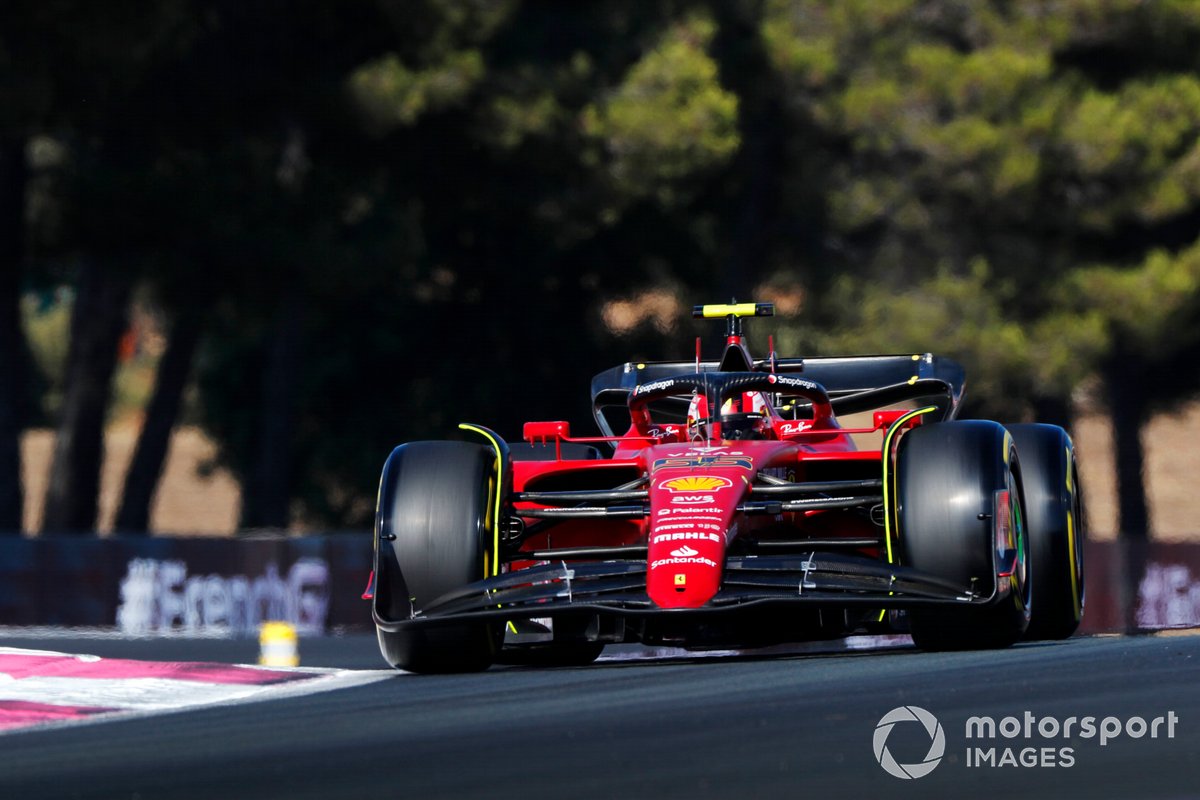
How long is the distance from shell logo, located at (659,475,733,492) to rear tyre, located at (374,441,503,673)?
2.73 ft

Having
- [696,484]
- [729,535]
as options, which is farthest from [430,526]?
[729,535]

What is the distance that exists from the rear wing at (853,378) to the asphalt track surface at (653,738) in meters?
2.49

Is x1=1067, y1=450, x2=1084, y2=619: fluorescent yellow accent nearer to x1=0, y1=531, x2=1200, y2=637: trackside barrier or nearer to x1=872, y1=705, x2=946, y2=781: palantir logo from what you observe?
x1=872, y1=705, x2=946, y2=781: palantir logo

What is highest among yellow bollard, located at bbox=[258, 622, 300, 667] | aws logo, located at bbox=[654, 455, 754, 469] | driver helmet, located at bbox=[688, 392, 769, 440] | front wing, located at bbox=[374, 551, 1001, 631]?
driver helmet, located at bbox=[688, 392, 769, 440]

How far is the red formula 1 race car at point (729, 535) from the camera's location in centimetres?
927

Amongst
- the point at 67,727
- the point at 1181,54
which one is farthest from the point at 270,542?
the point at 1181,54

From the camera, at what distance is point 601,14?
1261 inches

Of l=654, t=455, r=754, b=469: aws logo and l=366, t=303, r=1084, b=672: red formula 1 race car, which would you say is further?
l=654, t=455, r=754, b=469: aws logo

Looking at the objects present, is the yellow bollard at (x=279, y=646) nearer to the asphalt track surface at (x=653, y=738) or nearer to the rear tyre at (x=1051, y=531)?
the asphalt track surface at (x=653, y=738)

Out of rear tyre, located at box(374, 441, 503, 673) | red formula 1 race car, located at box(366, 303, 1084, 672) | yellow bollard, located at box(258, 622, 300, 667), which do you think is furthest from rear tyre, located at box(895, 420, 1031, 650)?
yellow bollard, located at box(258, 622, 300, 667)

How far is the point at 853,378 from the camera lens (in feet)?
40.7

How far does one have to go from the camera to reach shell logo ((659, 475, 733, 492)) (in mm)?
9602

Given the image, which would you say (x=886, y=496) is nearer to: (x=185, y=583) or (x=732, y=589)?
(x=732, y=589)

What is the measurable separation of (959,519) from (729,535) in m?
0.94
